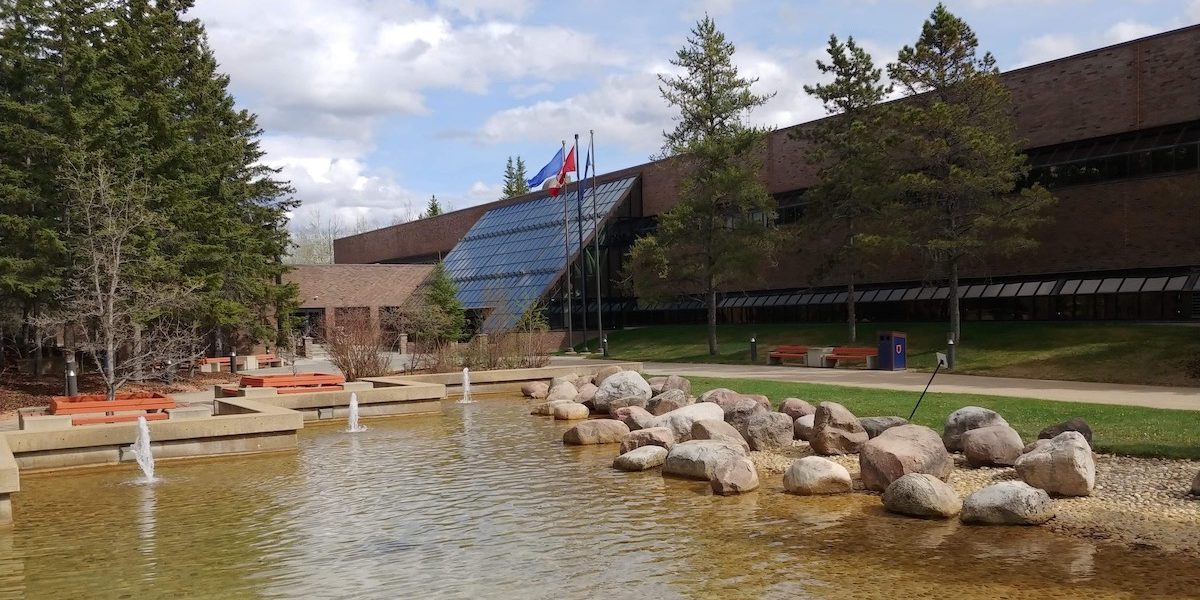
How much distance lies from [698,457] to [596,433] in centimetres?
322

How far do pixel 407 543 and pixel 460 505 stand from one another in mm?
1608

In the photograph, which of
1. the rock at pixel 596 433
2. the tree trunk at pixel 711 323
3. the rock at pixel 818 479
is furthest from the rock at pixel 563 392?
the tree trunk at pixel 711 323

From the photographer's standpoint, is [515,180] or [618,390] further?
[515,180]

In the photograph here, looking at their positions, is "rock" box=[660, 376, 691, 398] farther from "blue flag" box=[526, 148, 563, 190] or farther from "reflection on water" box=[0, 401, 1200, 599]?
"blue flag" box=[526, 148, 563, 190]

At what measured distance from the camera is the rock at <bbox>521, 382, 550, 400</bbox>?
22.2 m

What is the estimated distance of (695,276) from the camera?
35.7 metres

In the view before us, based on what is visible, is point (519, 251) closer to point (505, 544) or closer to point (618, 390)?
point (618, 390)

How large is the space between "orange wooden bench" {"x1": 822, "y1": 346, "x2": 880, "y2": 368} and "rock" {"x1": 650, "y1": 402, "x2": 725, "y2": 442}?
1395 centimetres

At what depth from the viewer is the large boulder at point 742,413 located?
1412cm

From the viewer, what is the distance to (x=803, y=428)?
46.2 feet

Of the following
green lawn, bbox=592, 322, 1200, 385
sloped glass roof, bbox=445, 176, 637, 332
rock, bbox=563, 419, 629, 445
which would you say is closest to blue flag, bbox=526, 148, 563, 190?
sloped glass roof, bbox=445, 176, 637, 332

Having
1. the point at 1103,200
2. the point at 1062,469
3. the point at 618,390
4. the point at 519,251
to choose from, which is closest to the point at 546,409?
the point at 618,390

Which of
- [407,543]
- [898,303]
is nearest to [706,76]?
[898,303]

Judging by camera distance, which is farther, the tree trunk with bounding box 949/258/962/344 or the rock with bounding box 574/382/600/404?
the tree trunk with bounding box 949/258/962/344
